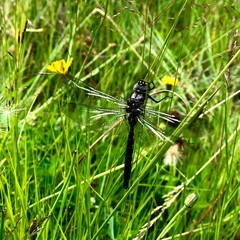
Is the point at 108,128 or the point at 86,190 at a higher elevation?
the point at 108,128

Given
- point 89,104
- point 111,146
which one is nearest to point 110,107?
point 89,104

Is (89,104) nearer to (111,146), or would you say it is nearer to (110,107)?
(110,107)

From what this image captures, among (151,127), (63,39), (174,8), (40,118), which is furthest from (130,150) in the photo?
(174,8)

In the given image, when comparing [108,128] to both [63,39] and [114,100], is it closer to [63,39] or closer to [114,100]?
[114,100]

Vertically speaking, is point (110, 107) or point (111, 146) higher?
point (110, 107)
